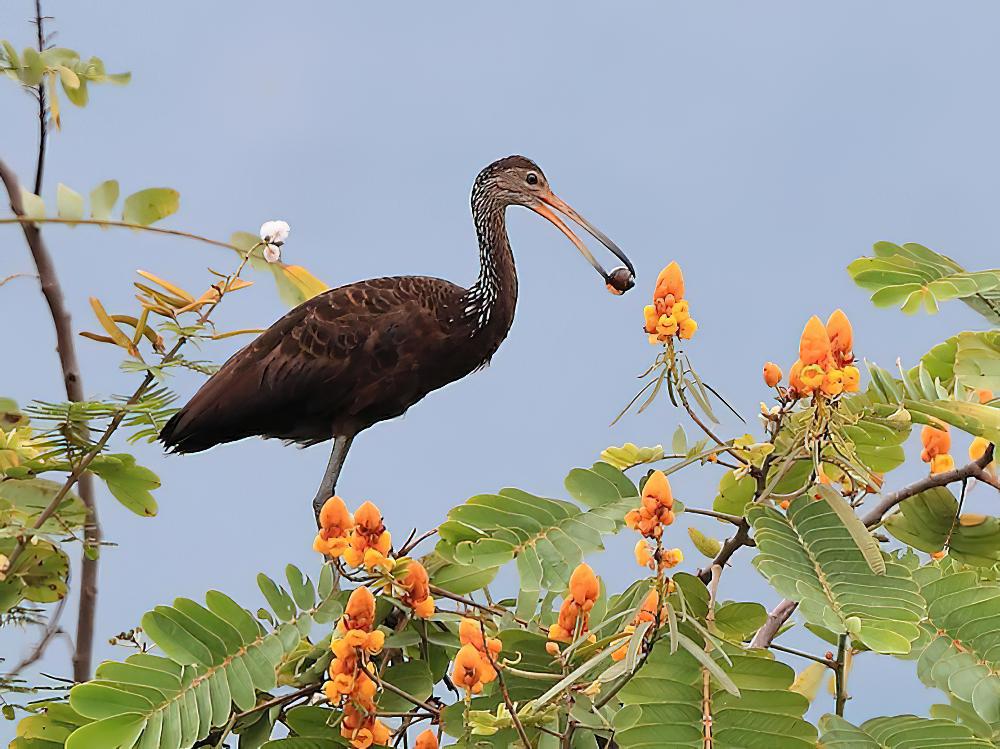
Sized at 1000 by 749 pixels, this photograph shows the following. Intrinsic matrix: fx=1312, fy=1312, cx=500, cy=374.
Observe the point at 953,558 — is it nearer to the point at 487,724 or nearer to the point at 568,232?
the point at 487,724

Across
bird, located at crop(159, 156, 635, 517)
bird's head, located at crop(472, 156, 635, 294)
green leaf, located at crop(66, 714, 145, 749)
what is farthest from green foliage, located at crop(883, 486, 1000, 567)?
bird's head, located at crop(472, 156, 635, 294)

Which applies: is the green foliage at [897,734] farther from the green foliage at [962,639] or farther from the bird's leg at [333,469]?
the bird's leg at [333,469]

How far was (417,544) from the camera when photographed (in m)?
1.72

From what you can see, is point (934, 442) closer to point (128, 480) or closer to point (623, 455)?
point (623, 455)

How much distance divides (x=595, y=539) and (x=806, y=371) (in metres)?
0.28

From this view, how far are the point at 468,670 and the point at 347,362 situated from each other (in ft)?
5.95

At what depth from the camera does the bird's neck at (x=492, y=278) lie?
3.23 m

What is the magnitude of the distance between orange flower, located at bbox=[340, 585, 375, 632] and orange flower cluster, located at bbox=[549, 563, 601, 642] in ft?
0.61

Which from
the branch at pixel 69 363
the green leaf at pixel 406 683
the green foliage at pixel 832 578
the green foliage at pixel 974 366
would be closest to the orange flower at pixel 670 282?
the green foliage at pixel 832 578

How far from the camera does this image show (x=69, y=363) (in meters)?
2.54

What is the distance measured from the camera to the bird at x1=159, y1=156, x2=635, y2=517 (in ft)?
9.65

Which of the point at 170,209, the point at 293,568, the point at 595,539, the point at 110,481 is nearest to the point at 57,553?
the point at 110,481

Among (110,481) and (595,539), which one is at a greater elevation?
(110,481)

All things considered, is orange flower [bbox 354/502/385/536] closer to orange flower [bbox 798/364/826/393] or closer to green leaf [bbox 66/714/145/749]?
green leaf [bbox 66/714/145/749]
